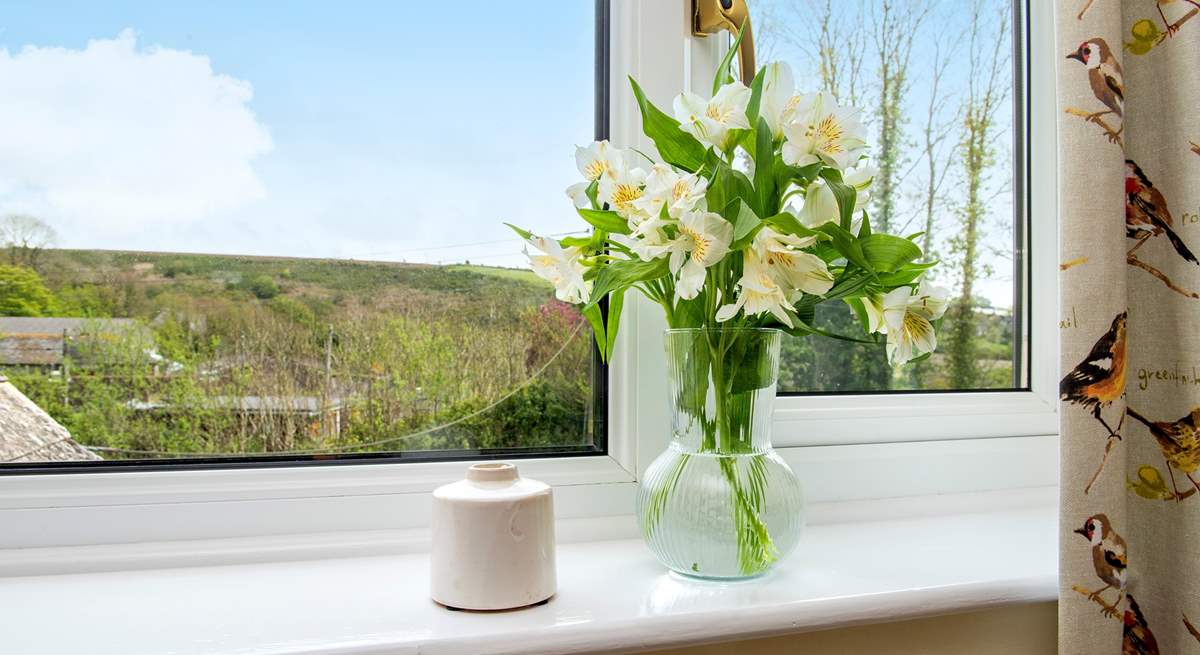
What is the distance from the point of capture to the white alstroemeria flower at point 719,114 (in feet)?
2.41

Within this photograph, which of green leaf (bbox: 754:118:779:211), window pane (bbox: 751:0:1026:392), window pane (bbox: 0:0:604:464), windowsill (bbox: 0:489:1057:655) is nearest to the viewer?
windowsill (bbox: 0:489:1057:655)

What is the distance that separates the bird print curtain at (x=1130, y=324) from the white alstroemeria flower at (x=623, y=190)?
0.42 m

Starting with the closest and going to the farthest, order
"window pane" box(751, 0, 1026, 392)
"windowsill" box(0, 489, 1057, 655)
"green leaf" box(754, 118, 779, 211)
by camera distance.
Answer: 1. "windowsill" box(0, 489, 1057, 655)
2. "green leaf" box(754, 118, 779, 211)
3. "window pane" box(751, 0, 1026, 392)

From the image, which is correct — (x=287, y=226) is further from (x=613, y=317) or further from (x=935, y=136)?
(x=935, y=136)

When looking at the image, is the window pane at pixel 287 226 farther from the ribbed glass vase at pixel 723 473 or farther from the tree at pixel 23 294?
the ribbed glass vase at pixel 723 473

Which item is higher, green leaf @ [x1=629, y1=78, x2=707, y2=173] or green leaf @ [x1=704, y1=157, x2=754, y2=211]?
green leaf @ [x1=629, y1=78, x2=707, y2=173]

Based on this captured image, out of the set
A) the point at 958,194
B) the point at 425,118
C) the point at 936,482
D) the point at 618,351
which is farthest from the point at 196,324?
the point at 958,194

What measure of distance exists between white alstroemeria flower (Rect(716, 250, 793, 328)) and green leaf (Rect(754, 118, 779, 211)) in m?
0.08

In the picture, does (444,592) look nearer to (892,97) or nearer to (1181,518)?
(1181,518)

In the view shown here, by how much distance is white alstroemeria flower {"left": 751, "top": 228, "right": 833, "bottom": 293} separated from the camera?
0.70 m

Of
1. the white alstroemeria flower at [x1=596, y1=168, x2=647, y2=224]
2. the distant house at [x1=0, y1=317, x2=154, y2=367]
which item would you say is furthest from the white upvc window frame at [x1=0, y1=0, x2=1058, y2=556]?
the white alstroemeria flower at [x1=596, y1=168, x2=647, y2=224]

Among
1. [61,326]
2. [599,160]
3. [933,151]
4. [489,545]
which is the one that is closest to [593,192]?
[599,160]

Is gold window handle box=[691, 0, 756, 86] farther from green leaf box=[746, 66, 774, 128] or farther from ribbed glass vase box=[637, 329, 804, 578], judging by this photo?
ribbed glass vase box=[637, 329, 804, 578]

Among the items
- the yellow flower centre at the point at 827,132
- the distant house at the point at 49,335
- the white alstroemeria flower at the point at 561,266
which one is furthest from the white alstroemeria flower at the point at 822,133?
the distant house at the point at 49,335
